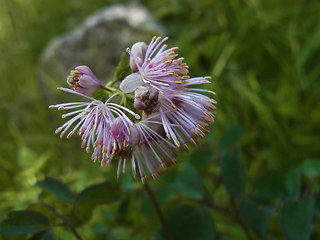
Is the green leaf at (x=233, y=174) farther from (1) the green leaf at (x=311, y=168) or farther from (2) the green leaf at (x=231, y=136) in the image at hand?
(1) the green leaf at (x=311, y=168)

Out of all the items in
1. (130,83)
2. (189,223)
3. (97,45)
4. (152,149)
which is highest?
(97,45)

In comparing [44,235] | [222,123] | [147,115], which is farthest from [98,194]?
[222,123]

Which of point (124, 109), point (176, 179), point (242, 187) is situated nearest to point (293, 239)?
point (242, 187)

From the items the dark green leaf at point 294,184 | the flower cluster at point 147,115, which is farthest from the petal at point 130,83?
the dark green leaf at point 294,184

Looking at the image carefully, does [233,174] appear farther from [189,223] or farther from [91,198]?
[91,198]

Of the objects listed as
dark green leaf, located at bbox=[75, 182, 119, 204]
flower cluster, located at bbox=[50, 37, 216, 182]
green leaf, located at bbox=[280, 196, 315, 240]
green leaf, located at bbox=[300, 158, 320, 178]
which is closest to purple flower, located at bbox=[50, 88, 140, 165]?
flower cluster, located at bbox=[50, 37, 216, 182]

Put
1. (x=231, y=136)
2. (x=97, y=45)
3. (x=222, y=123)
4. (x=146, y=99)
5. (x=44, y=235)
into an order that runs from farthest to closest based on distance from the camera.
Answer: (x=97, y=45), (x=222, y=123), (x=231, y=136), (x=44, y=235), (x=146, y=99)

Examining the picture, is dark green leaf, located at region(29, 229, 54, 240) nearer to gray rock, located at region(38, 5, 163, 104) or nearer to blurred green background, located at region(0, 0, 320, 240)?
blurred green background, located at region(0, 0, 320, 240)
